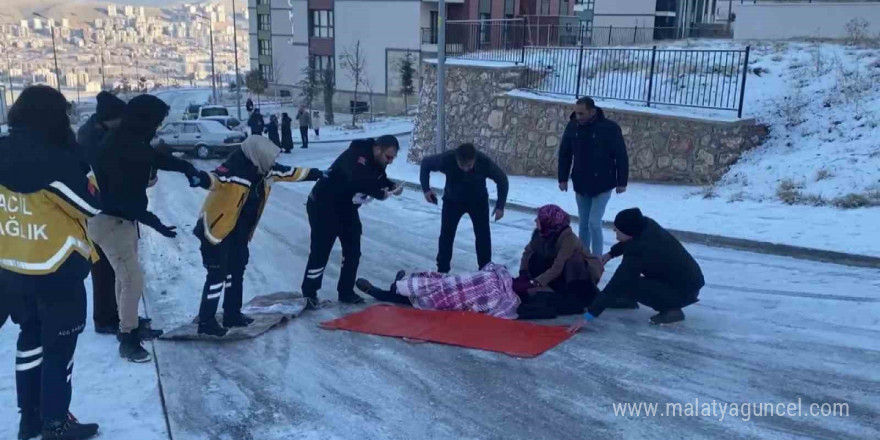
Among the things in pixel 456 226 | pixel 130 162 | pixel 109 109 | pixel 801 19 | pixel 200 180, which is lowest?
pixel 456 226

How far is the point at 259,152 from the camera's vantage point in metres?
5.72

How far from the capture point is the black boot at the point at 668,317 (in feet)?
20.1

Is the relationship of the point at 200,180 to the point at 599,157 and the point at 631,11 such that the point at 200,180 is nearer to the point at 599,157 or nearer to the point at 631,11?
the point at 599,157

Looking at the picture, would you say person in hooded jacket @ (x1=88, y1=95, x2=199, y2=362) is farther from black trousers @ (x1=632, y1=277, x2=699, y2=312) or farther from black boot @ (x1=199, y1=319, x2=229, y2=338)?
black trousers @ (x1=632, y1=277, x2=699, y2=312)

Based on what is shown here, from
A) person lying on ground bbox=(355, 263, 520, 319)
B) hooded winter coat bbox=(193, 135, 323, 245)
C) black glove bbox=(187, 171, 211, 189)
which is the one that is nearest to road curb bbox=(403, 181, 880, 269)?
person lying on ground bbox=(355, 263, 520, 319)

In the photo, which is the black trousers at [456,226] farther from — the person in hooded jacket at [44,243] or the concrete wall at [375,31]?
the concrete wall at [375,31]

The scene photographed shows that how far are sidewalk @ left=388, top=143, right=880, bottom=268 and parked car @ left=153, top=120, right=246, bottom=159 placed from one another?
14961mm

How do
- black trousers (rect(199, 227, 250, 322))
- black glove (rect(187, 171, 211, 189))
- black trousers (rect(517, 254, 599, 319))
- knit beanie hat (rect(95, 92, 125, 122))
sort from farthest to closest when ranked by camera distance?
black trousers (rect(517, 254, 599, 319)) → black trousers (rect(199, 227, 250, 322)) → knit beanie hat (rect(95, 92, 125, 122)) → black glove (rect(187, 171, 211, 189))

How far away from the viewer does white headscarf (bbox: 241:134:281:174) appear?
5722 mm

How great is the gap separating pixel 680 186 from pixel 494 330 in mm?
7774

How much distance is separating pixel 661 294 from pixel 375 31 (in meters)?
Answer: 44.7

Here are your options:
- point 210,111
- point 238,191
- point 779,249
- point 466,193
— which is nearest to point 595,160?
point 466,193

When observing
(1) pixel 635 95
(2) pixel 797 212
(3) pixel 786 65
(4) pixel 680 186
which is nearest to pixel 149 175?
(2) pixel 797 212

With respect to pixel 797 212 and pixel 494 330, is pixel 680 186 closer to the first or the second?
pixel 797 212
